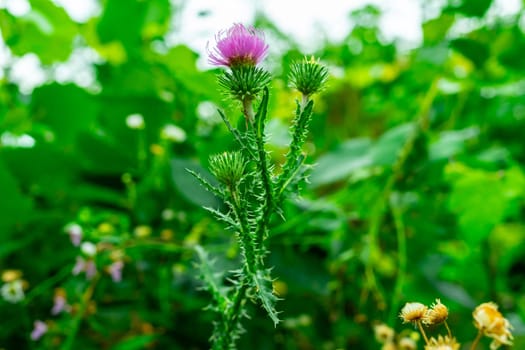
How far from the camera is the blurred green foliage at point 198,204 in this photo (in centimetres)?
73

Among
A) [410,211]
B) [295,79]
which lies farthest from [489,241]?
[295,79]

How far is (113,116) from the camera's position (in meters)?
0.84

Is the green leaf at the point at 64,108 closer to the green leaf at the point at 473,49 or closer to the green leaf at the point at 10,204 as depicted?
the green leaf at the point at 10,204

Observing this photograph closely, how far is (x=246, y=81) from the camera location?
287 millimetres

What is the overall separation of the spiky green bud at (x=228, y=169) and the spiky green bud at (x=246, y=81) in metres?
0.03

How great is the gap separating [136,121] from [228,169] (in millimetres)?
577

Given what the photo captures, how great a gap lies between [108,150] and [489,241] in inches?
24.7

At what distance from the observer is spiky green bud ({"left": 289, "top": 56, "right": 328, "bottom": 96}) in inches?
11.7

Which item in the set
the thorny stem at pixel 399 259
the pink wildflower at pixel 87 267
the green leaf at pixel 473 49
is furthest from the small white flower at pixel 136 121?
the green leaf at pixel 473 49

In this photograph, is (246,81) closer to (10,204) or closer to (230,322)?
(230,322)

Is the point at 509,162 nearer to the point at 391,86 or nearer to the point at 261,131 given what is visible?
the point at 391,86

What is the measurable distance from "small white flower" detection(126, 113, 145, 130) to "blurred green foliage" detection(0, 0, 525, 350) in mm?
11

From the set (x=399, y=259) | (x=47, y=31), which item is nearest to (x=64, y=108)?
(x=47, y=31)

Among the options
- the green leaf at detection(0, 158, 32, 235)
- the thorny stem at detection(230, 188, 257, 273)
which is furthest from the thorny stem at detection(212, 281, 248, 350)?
the green leaf at detection(0, 158, 32, 235)
